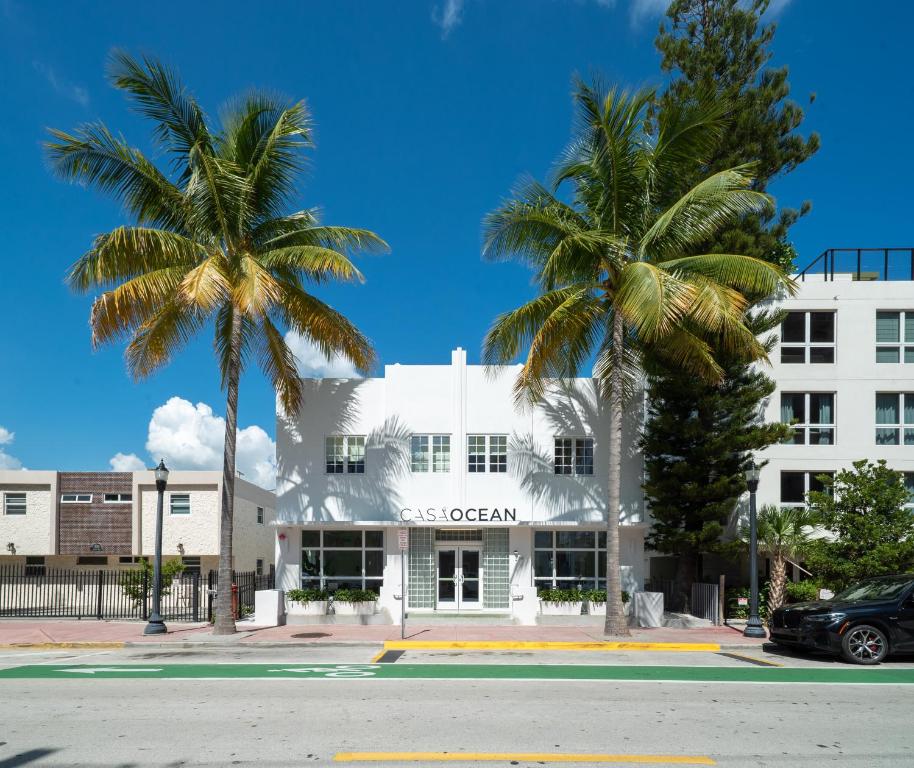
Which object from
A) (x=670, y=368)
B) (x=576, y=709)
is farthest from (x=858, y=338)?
(x=576, y=709)

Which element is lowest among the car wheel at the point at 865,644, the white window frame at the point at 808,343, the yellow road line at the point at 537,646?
the yellow road line at the point at 537,646

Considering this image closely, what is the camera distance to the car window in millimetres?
14750

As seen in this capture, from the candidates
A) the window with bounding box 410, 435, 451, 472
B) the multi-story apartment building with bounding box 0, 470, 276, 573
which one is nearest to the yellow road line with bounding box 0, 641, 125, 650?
the window with bounding box 410, 435, 451, 472

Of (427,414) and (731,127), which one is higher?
(731,127)

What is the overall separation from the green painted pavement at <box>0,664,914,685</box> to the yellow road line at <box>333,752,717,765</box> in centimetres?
491

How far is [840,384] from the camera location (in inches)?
987

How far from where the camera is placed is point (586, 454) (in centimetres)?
2280

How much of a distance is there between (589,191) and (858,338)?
11.5 meters

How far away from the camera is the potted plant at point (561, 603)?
21.6 metres

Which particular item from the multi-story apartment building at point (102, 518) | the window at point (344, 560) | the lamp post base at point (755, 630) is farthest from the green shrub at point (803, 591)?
the multi-story apartment building at point (102, 518)

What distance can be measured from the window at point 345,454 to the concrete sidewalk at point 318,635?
14.1 feet

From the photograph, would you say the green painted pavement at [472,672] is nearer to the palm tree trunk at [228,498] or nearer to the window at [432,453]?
the palm tree trunk at [228,498]

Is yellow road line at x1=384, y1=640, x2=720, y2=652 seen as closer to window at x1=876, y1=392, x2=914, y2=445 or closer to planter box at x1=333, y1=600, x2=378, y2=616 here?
planter box at x1=333, y1=600, x2=378, y2=616

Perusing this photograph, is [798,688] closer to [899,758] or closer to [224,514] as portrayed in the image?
[899,758]
